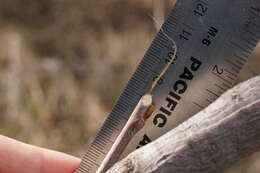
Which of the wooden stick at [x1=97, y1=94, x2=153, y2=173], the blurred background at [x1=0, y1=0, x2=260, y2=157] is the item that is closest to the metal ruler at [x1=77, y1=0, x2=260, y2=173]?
the wooden stick at [x1=97, y1=94, x2=153, y2=173]

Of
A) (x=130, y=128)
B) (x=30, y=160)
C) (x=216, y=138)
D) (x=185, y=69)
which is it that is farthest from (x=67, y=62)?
(x=216, y=138)

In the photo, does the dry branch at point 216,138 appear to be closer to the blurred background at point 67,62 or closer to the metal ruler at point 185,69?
the metal ruler at point 185,69

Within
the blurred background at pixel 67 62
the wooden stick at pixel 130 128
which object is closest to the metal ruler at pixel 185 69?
the wooden stick at pixel 130 128

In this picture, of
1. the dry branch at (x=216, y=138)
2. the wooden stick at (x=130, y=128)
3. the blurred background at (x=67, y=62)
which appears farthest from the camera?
the blurred background at (x=67, y=62)

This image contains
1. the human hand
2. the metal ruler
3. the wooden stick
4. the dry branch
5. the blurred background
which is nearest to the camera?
the dry branch

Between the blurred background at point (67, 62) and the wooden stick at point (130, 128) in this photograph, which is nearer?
the wooden stick at point (130, 128)

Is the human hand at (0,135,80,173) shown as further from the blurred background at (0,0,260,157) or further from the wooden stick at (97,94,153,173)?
the blurred background at (0,0,260,157)

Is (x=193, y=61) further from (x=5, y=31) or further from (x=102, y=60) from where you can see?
(x=5, y=31)
